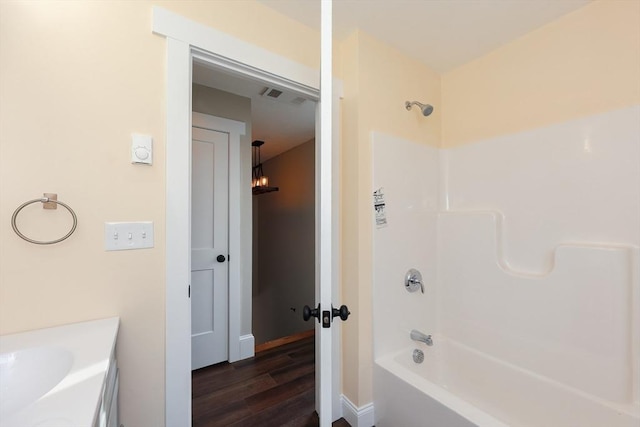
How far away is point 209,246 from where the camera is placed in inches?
94.7

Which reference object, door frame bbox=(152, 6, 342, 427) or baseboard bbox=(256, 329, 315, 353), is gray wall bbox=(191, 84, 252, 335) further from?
door frame bbox=(152, 6, 342, 427)

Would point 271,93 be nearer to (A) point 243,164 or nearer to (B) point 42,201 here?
(A) point 243,164

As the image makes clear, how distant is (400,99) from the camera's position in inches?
75.6

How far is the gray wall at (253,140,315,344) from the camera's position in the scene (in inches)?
155

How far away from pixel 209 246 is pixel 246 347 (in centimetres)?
98

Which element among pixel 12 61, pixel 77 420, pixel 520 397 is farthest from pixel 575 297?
pixel 12 61

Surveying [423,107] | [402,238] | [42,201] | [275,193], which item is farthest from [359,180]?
[275,193]

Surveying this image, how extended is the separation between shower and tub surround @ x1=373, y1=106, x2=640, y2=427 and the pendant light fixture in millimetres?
2533

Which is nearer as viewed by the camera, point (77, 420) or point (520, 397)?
point (77, 420)

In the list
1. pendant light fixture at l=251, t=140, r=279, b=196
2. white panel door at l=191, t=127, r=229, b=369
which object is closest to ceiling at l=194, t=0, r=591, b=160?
white panel door at l=191, t=127, r=229, b=369

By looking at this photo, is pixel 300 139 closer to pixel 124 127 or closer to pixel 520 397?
pixel 124 127

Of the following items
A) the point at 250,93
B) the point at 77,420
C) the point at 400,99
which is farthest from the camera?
the point at 250,93

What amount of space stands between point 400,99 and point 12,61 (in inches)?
76.0

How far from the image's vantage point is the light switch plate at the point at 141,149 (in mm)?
1142
